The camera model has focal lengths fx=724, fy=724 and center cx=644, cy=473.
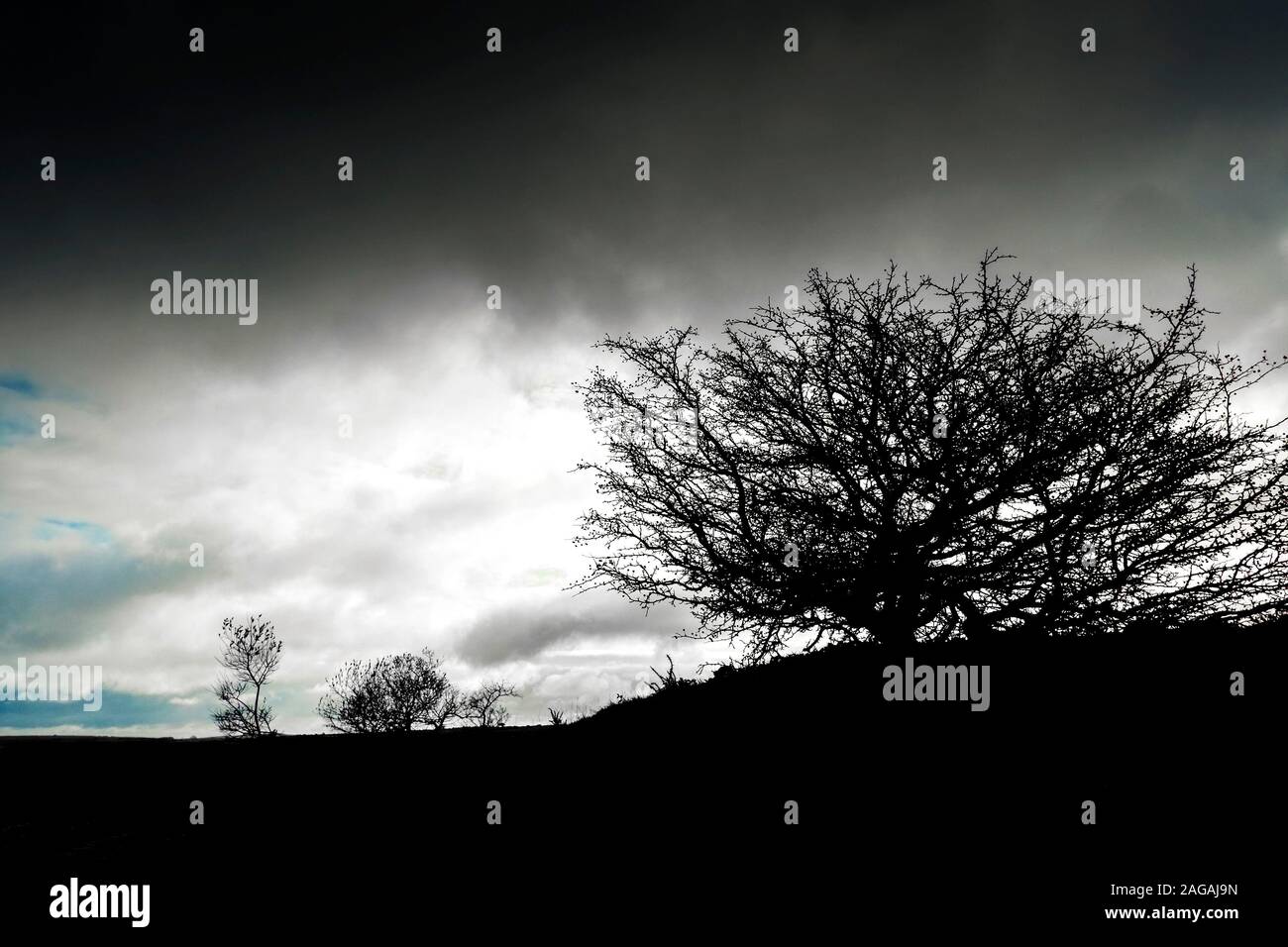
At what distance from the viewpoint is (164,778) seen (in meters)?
8.45

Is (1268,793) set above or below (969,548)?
below

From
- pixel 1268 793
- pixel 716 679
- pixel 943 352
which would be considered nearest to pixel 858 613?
pixel 716 679

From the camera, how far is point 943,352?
981 centimetres

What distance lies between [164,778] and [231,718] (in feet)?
118

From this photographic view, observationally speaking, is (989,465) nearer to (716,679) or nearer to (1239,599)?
(1239,599)
